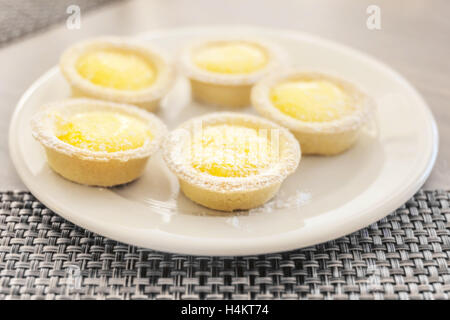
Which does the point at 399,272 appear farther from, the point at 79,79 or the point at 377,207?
the point at 79,79

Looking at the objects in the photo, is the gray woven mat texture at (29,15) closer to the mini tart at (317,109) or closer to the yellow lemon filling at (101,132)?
the yellow lemon filling at (101,132)

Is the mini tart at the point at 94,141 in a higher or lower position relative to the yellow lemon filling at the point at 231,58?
higher

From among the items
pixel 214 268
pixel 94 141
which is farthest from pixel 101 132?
pixel 214 268

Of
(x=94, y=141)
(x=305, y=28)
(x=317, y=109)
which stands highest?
(x=94, y=141)

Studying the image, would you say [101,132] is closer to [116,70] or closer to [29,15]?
[116,70]

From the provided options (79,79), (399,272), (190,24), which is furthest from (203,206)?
(190,24)

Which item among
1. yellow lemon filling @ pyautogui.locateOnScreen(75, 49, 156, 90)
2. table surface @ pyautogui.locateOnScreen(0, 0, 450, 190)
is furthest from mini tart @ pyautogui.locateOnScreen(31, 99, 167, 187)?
table surface @ pyautogui.locateOnScreen(0, 0, 450, 190)

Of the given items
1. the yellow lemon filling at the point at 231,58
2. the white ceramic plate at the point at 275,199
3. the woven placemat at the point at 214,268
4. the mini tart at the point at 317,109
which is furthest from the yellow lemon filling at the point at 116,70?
the woven placemat at the point at 214,268
